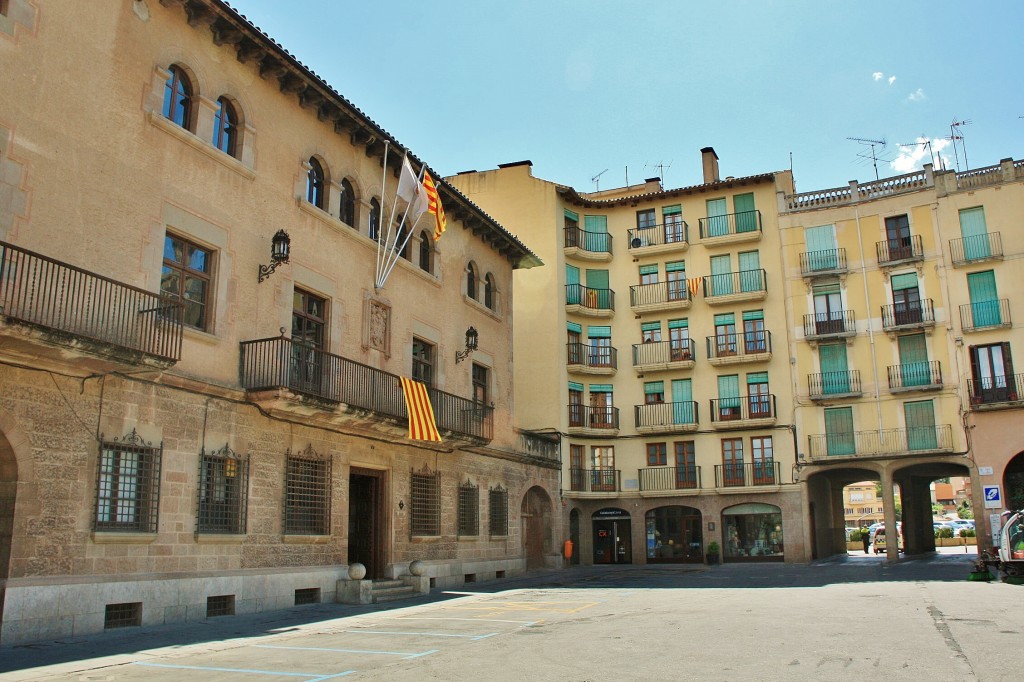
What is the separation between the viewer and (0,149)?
480 inches

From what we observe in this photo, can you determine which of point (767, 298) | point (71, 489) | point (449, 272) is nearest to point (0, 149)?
point (71, 489)

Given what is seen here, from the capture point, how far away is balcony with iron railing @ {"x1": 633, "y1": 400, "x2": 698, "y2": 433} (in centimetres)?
3678

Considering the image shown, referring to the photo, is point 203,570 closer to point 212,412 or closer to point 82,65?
point 212,412

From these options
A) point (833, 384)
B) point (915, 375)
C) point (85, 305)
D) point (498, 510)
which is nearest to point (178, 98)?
point (85, 305)

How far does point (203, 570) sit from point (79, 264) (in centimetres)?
567

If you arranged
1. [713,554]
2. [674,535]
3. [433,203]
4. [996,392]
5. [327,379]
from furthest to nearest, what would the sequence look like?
[674,535]
[713,554]
[996,392]
[433,203]
[327,379]

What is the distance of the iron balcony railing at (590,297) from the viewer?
125ft

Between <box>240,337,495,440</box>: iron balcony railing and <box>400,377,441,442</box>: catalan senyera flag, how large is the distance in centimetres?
17

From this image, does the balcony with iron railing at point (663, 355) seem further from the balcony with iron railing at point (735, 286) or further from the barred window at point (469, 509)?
the barred window at point (469, 509)

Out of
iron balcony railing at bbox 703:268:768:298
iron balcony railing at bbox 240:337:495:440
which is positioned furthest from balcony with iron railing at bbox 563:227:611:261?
iron balcony railing at bbox 240:337:495:440

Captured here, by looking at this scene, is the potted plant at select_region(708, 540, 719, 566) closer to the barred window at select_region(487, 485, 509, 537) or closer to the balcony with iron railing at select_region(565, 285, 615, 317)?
the balcony with iron railing at select_region(565, 285, 615, 317)

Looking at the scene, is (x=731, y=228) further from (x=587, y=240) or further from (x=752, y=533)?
(x=752, y=533)

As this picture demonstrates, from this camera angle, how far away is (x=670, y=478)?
36656 millimetres

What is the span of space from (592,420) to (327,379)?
68.8ft
